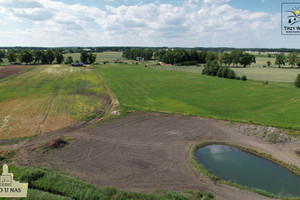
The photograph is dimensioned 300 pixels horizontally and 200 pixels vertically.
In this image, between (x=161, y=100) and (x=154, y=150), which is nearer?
(x=154, y=150)

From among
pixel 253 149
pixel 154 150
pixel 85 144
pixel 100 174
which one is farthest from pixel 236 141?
pixel 85 144

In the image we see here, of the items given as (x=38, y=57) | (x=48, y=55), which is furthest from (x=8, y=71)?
(x=48, y=55)

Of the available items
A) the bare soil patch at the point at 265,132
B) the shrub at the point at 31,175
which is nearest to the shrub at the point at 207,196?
the shrub at the point at 31,175

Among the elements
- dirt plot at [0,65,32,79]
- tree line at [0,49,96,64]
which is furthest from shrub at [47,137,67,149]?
tree line at [0,49,96,64]

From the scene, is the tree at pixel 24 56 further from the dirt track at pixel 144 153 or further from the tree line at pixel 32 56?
the dirt track at pixel 144 153

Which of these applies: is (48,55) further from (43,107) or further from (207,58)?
(207,58)

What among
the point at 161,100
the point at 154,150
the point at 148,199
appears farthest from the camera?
the point at 161,100

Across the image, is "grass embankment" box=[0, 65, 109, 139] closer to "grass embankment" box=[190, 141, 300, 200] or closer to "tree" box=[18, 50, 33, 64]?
"grass embankment" box=[190, 141, 300, 200]

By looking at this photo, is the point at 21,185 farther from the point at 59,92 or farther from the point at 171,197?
the point at 59,92
